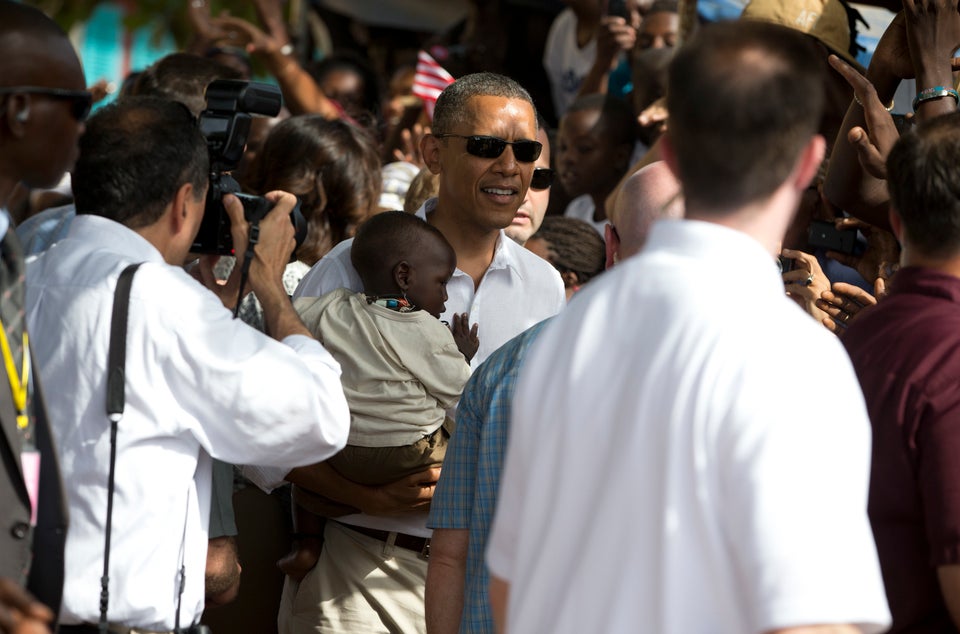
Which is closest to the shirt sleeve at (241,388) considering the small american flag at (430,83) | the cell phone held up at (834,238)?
the cell phone held up at (834,238)

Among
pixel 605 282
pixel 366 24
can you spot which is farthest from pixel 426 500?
pixel 366 24

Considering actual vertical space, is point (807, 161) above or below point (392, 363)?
above

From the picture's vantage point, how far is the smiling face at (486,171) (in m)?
4.28

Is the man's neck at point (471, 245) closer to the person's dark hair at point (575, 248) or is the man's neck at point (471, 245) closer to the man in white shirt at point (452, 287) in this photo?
the man in white shirt at point (452, 287)

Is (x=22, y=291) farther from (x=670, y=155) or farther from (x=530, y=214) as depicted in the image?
(x=530, y=214)

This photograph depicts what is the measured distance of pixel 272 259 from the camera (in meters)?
3.29

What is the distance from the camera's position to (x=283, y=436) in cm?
289

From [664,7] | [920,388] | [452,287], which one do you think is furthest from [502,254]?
[664,7]

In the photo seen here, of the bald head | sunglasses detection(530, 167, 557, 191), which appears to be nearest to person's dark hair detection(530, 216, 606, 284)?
sunglasses detection(530, 167, 557, 191)

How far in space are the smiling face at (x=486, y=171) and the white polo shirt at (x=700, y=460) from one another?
2293mm

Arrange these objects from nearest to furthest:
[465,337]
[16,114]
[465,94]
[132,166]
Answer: [16,114], [132,166], [465,337], [465,94]

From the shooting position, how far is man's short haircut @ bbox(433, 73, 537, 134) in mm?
4379

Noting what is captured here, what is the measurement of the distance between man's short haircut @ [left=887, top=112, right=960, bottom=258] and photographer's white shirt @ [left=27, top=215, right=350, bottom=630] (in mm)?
1323

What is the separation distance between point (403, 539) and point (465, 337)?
64 cm
